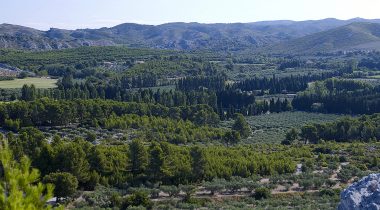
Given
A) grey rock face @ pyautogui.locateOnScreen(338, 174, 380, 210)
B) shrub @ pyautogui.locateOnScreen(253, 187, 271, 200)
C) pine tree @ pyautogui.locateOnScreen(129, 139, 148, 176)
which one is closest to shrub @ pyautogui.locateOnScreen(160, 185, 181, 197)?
pine tree @ pyautogui.locateOnScreen(129, 139, 148, 176)

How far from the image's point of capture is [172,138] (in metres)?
65.9

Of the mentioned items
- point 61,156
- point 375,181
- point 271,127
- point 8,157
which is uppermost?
point 8,157

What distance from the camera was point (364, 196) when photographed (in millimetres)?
23812

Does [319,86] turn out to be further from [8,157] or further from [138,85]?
[8,157]

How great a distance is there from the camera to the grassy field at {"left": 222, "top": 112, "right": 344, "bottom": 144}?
77206 millimetres

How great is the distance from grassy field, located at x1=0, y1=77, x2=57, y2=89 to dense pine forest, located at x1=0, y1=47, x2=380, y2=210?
16.8 feet

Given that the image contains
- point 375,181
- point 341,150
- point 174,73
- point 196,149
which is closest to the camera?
point 375,181

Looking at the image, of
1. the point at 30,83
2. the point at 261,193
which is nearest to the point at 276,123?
the point at 261,193

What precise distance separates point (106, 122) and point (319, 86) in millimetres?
75635

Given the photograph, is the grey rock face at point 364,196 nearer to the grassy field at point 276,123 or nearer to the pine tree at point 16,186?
the pine tree at point 16,186

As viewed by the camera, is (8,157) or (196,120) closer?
(8,157)

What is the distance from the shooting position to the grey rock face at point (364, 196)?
2345 centimetres

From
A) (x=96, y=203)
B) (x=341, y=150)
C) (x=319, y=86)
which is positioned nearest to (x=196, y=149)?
(x=96, y=203)

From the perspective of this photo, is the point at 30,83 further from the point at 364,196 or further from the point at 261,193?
the point at 364,196
